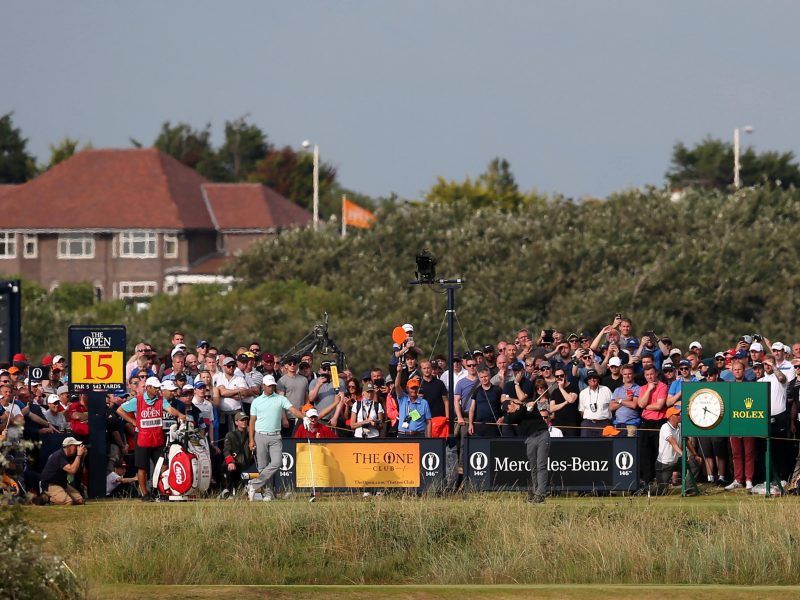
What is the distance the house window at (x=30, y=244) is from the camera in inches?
4033


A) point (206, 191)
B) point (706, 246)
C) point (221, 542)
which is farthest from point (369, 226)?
point (221, 542)

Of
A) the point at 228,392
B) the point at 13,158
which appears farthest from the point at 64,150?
the point at 228,392

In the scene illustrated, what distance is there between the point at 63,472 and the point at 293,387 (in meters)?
3.82

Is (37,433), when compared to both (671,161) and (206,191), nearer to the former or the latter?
(206,191)

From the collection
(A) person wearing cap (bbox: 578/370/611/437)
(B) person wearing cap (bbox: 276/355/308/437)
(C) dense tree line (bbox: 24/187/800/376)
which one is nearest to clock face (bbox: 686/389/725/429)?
(A) person wearing cap (bbox: 578/370/611/437)

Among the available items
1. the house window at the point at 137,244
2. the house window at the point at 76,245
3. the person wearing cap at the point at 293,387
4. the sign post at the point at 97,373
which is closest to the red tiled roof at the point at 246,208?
the house window at the point at 137,244

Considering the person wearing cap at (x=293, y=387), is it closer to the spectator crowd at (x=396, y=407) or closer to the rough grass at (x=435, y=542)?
the spectator crowd at (x=396, y=407)

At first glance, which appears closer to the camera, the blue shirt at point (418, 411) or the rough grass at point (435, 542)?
the rough grass at point (435, 542)

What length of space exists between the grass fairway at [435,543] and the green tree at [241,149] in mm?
126656

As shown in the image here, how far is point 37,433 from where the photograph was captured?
25.5m

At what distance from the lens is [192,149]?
6097 inches

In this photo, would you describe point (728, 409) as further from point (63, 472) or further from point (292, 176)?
point (292, 176)

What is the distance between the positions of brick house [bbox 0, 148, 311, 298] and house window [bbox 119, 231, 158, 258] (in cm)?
6

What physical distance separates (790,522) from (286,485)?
24.9 feet
